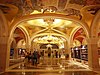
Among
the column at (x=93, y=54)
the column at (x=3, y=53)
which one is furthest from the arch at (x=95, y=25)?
the column at (x=3, y=53)

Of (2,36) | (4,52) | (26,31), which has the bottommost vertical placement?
(4,52)

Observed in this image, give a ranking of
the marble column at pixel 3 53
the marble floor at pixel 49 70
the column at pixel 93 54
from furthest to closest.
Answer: the column at pixel 93 54 → the marble column at pixel 3 53 → the marble floor at pixel 49 70

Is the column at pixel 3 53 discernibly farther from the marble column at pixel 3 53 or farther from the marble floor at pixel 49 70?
the marble floor at pixel 49 70

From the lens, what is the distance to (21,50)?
22875 millimetres

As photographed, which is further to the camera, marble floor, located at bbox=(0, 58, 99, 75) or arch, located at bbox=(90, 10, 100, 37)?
arch, located at bbox=(90, 10, 100, 37)

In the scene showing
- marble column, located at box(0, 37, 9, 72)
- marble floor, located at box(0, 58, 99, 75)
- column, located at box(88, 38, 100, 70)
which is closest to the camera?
marble floor, located at box(0, 58, 99, 75)

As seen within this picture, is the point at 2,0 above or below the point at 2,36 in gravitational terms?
above

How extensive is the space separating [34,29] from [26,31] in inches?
40.8

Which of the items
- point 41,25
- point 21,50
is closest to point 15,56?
point 21,50

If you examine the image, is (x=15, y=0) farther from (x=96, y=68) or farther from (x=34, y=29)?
(x=34, y=29)

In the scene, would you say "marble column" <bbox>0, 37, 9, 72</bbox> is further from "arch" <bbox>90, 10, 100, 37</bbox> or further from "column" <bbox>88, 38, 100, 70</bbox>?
"arch" <bbox>90, 10, 100, 37</bbox>

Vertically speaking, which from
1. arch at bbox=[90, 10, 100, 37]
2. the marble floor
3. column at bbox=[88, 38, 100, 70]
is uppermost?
arch at bbox=[90, 10, 100, 37]

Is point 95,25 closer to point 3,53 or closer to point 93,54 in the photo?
point 93,54

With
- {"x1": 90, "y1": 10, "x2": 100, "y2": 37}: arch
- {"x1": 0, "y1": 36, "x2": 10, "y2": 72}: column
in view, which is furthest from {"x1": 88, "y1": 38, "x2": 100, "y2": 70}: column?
{"x1": 0, "y1": 36, "x2": 10, "y2": 72}: column
